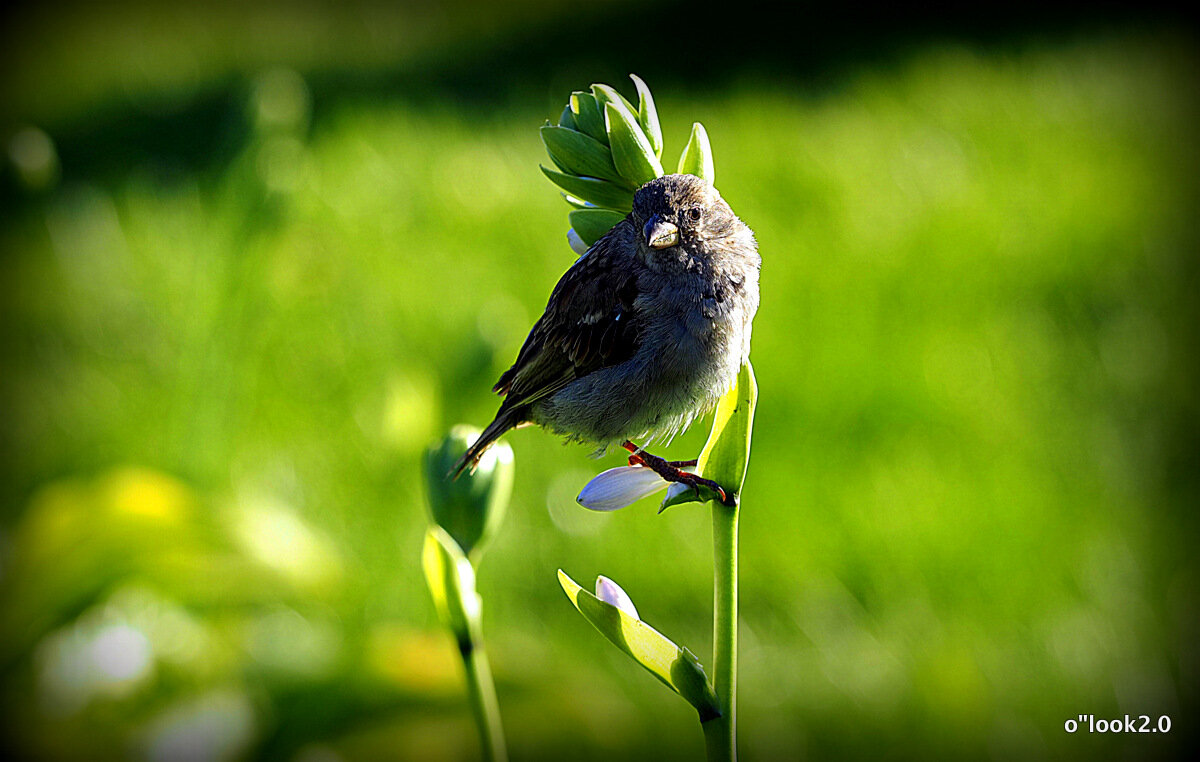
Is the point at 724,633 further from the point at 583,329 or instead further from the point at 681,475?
the point at 583,329

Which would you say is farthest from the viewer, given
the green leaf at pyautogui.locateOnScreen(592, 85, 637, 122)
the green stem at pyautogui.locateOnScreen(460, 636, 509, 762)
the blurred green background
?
the blurred green background

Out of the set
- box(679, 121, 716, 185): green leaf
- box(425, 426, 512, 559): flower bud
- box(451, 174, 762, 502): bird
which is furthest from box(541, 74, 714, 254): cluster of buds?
box(425, 426, 512, 559): flower bud

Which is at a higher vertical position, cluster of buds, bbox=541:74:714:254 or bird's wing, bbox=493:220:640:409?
cluster of buds, bbox=541:74:714:254

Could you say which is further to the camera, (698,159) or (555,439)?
(555,439)

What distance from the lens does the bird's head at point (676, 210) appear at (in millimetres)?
604

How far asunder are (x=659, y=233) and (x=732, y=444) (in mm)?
148

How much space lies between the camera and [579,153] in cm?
57

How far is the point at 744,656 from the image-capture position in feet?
5.43

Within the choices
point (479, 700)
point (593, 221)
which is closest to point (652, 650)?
point (479, 700)

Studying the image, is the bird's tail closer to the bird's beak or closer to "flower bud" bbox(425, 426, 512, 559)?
Answer: "flower bud" bbox(425, 426, 512, 559)

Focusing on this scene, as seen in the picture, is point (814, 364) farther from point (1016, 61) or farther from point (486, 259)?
point (1016, 61)

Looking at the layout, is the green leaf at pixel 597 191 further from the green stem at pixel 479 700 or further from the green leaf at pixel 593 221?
the green stem at pixel 479 700

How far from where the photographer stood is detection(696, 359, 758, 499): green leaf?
580 mm

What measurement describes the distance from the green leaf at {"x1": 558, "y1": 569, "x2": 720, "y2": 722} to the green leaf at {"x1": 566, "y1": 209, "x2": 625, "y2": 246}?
206 mm
